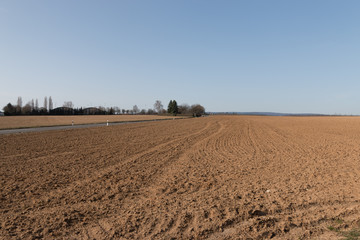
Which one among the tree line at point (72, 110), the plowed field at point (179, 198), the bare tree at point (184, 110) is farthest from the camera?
the bare tree at point (184, 110)

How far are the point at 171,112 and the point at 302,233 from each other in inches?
4787

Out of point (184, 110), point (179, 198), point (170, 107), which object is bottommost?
point (179, 198)

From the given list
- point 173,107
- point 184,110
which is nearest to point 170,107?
point 173,107

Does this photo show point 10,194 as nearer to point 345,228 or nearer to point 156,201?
point 156,201

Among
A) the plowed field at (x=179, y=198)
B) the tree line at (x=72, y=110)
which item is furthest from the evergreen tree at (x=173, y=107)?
the plowed field at (x=179, y=198)

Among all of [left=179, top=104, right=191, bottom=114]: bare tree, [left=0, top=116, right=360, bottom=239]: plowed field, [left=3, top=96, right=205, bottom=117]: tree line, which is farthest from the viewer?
[left=179, top=104, right=191, bottom=114]: bare tree

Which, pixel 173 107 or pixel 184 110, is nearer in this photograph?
pixel 173 107

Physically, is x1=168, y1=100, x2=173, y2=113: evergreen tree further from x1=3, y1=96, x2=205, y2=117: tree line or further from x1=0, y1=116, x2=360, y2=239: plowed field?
x1=0, y1=116, x2=360, y2=239: plowed field

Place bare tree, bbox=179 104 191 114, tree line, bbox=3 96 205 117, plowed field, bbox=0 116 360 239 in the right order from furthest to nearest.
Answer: bare tree, bbox=179 104 191 114, tree line, bbox=3 96 205 117, plowed field, bbox=0 116 360 239

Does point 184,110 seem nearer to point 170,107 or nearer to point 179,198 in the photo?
point 170,107

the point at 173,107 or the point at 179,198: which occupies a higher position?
the point at 173,107

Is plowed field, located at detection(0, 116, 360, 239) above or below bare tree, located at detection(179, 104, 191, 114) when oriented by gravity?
below

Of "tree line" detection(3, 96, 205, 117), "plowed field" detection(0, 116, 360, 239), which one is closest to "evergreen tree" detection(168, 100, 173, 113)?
"tree line" detection(3, 96, 205, 117)

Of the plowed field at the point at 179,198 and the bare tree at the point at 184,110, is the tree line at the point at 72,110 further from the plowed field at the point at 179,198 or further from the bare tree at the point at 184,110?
the plowed field at the point at 179,198
